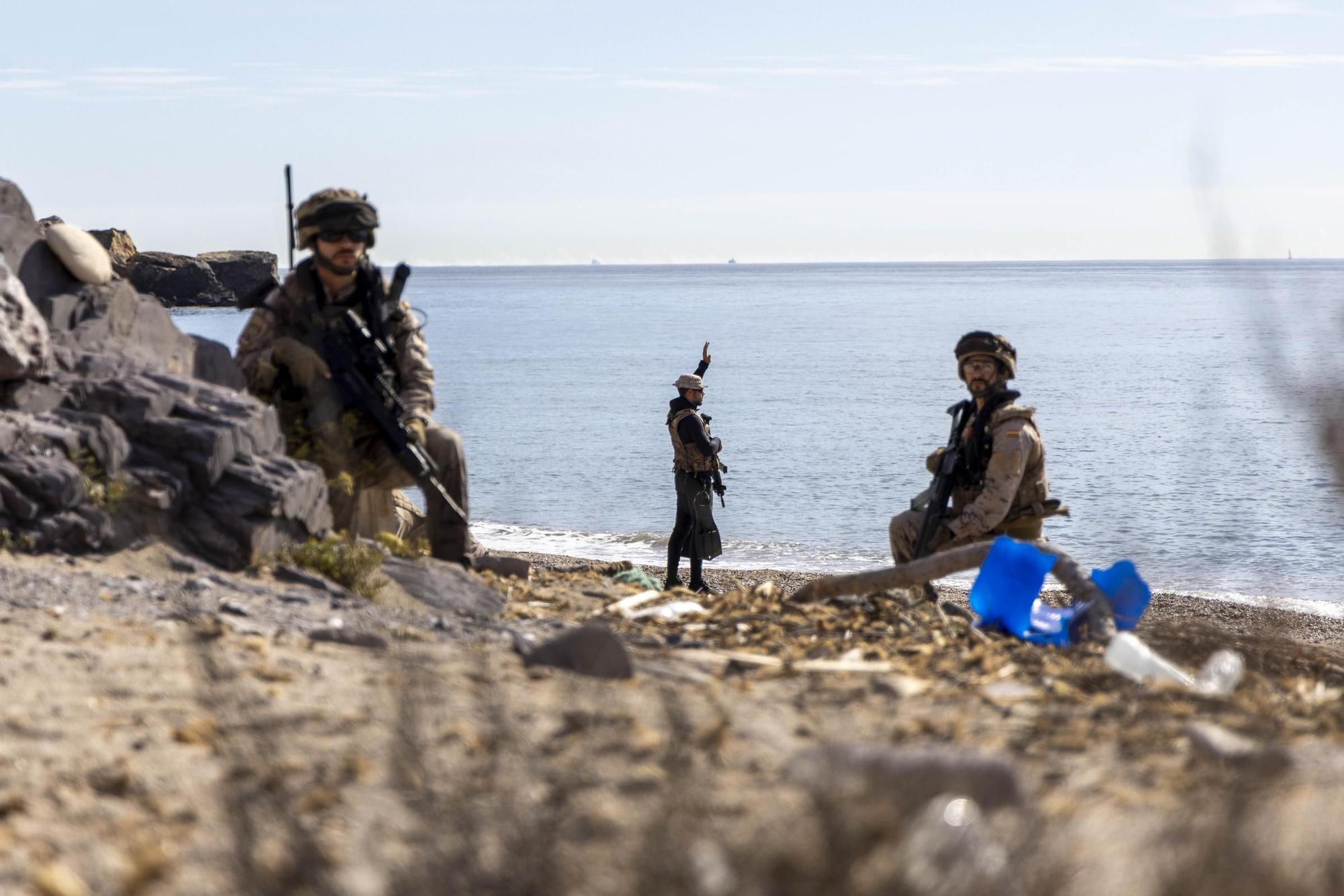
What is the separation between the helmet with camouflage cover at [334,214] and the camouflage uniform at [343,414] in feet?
0.71

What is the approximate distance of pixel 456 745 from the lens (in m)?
3.71

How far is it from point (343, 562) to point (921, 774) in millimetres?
4387

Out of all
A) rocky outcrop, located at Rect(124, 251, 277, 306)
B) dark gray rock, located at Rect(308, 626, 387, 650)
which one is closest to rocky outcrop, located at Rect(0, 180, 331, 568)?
dark gray rock, located at Rect(308, 626, 387, 650)

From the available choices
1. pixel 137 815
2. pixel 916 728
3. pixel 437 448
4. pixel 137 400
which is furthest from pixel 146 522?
pixel 916 728

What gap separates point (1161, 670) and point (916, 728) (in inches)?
66.6

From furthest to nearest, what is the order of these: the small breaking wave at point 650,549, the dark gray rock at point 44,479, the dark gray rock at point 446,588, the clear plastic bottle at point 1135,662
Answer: the small breaking wave at point 650,549 < the dark gray rock at point 446,588 < the dark gray rock at point 44,479 < the clear plastic bottle at point 1135,662

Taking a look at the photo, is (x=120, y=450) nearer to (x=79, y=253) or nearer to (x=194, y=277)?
(x=79, y=253)

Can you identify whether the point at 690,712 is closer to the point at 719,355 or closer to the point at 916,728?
the point at 916,728

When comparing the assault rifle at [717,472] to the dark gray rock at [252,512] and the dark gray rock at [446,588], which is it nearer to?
the dark gray rock at [446,588]

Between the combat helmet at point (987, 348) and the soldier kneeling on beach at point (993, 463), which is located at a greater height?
the combat helmet at point (987, 348)

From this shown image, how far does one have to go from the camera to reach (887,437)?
4547 centimetres

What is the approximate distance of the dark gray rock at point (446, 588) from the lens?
266 inches

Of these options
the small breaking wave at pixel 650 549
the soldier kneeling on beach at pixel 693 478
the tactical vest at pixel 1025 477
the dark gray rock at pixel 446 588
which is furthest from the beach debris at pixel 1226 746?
the small breaking wave at pixel 650 549

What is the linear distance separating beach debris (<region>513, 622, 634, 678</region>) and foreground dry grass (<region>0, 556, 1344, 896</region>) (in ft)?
0.39
